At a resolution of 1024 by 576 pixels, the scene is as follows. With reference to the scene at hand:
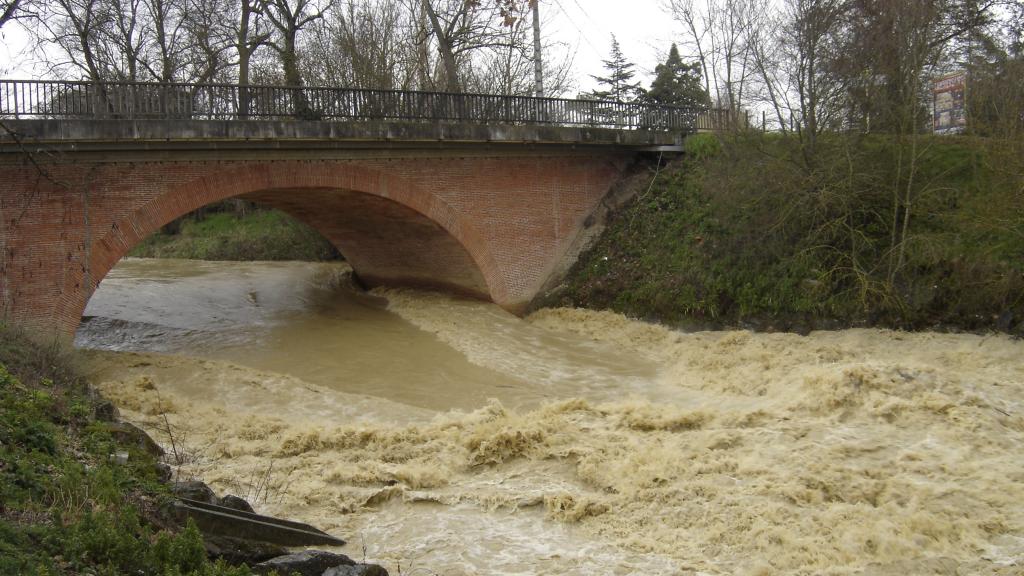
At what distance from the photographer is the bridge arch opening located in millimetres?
12500

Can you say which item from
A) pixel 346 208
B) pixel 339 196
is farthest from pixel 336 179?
pixel 346 208

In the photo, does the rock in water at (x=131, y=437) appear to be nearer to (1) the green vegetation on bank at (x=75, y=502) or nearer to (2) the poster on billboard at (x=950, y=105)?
(1) the green vegetation on bank at (x=75, y=502)

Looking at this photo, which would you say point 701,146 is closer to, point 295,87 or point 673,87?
point 295,87

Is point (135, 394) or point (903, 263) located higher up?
point (903, 263)

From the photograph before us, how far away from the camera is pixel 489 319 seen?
16.8 m

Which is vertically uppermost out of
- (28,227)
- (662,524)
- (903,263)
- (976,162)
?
(976,162)

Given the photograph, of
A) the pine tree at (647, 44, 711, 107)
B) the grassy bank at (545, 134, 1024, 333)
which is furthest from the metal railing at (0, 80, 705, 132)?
the pine tree at (647, 44, 711, 107)

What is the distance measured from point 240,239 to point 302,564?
80.4ft

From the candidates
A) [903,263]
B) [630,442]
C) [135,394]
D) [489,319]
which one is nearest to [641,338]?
[489,319]

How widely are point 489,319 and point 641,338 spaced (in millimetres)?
3528

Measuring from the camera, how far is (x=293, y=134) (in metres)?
13.6

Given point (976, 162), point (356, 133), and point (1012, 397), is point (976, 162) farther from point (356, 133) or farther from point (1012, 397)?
point (356, 133)

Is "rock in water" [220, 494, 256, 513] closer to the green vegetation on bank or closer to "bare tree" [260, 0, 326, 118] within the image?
the green vegetation on bank

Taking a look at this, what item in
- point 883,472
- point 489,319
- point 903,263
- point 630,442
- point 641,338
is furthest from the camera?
point 489,319
